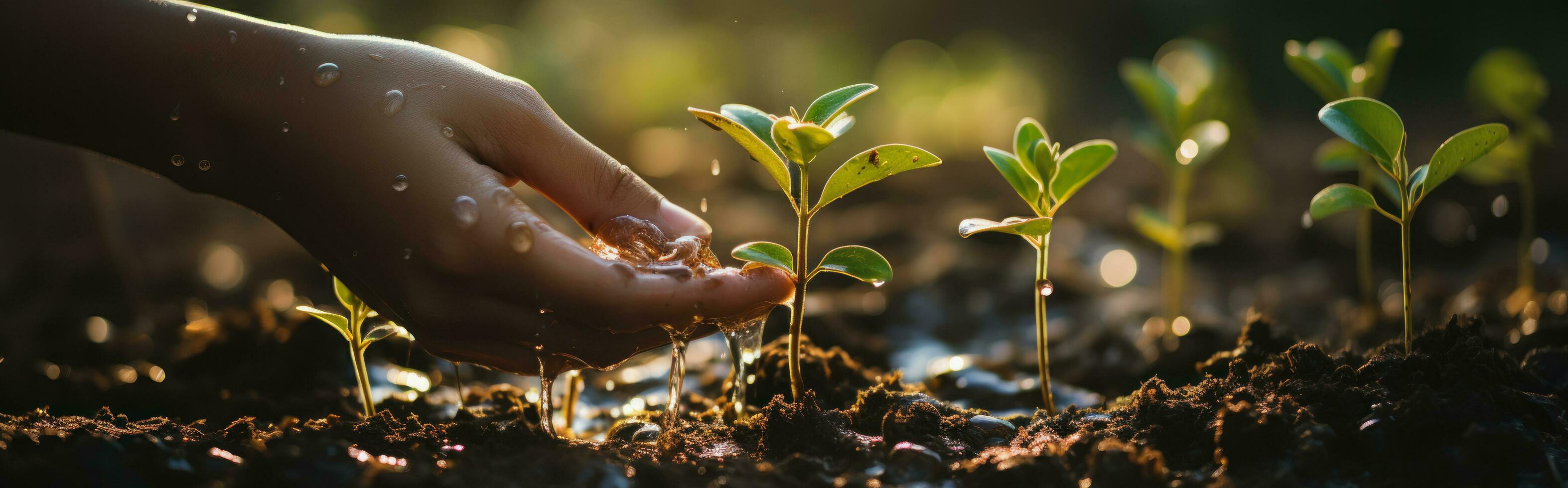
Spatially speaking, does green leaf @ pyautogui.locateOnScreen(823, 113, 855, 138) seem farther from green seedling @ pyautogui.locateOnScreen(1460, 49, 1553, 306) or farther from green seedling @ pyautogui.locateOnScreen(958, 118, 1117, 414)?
green seedling @ pyautogui.locateOnScreen(1460, 49, 1553, 306)

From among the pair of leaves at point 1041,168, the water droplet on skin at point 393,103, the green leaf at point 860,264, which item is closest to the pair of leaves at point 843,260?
the green leaf at point 860,264

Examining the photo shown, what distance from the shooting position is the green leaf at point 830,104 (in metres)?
0.99

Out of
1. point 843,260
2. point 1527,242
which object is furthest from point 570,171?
point 1527,242

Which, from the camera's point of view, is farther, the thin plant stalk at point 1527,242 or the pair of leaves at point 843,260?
the thin plant stalk at point 1527,242

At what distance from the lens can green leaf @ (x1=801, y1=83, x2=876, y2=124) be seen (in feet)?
3.26

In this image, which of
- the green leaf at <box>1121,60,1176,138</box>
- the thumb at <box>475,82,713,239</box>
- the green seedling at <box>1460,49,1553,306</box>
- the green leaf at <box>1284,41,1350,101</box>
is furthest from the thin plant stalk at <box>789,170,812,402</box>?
the green seedling at <box>1460,49,1553,306</box>

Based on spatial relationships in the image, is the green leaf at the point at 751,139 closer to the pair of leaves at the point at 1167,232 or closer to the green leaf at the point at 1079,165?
the green leaf at the point at 1079,165

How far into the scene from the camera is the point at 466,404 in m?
1.31

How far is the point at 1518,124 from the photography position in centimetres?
177

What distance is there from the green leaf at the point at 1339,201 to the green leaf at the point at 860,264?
20.1 inches

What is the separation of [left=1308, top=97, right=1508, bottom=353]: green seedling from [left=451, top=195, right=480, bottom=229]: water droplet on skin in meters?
0.94

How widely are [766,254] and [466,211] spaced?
0.35 m

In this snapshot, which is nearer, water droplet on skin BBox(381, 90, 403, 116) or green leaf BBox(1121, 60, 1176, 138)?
water droplet on skin BBox(381, 90, 403, 116)

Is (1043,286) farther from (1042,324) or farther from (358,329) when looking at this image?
(358,329)
